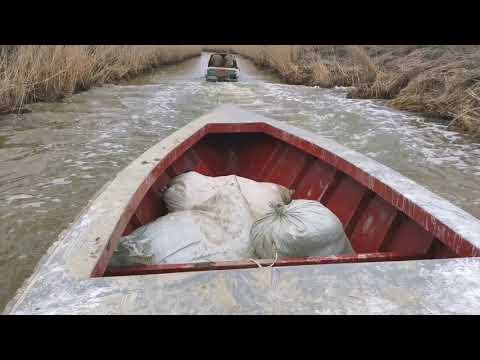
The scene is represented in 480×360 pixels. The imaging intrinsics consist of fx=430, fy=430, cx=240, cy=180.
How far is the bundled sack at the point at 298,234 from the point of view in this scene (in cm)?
215

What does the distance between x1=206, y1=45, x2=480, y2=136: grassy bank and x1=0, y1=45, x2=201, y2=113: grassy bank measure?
530cm

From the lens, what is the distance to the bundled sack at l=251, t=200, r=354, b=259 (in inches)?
84.5

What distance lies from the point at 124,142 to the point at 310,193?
368cm

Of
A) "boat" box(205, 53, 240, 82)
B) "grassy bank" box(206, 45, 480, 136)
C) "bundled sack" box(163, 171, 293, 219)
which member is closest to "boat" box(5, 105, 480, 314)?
"bundled sack" box(163, 171, 293, 219)

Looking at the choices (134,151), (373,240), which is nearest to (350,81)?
(134,151)

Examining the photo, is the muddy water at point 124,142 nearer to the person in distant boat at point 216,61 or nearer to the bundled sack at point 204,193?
the bundled sack at point 204,193

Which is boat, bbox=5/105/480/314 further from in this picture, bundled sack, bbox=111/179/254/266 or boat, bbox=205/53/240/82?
boat, bbox=205/53/240/82

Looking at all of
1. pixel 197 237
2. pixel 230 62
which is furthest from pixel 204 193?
pixel 230 62

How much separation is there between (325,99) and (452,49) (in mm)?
3076

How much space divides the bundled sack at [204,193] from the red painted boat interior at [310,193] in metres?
0.15

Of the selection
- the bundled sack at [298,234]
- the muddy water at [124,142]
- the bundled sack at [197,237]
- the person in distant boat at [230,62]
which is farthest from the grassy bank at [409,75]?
the bundled sack at [197,237]

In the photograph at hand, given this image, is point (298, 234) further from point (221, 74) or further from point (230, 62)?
point (230, 62)

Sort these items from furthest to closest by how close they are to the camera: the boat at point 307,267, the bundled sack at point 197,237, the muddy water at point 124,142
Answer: the muddy water at point 124,142 → the bundled sack at point 197,237 → the boat at point 307,267

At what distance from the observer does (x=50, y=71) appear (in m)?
8.21
